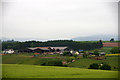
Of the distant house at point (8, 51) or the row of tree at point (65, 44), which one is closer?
the distant house at point (8, 51)

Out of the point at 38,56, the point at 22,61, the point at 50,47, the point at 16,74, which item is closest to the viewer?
the point at 16,74

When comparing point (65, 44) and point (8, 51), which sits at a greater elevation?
point (65, 44)

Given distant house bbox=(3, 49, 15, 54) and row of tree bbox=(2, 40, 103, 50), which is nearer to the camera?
distant house bbox=(3, 49, 15, 54)

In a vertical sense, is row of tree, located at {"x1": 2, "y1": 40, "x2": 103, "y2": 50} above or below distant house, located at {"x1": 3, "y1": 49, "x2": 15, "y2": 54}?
above

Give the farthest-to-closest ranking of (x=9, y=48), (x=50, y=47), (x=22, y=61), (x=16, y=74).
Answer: (x=50, y=47) → (x=9, y=48) → (x=22, y=61) → (x=16, y=74)

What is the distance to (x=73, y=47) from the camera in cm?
1783

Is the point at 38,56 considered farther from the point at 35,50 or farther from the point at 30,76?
the point at 30,76

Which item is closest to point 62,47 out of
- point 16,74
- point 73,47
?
point 73,47

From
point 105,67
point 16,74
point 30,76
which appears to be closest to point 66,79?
point 30,76

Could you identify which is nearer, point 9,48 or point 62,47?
point 9,48

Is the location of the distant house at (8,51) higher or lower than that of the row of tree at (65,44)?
lower

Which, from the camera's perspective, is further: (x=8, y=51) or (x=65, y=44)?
(x=65, y=44)

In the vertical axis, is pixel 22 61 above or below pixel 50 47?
below

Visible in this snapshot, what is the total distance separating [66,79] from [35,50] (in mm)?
10084
